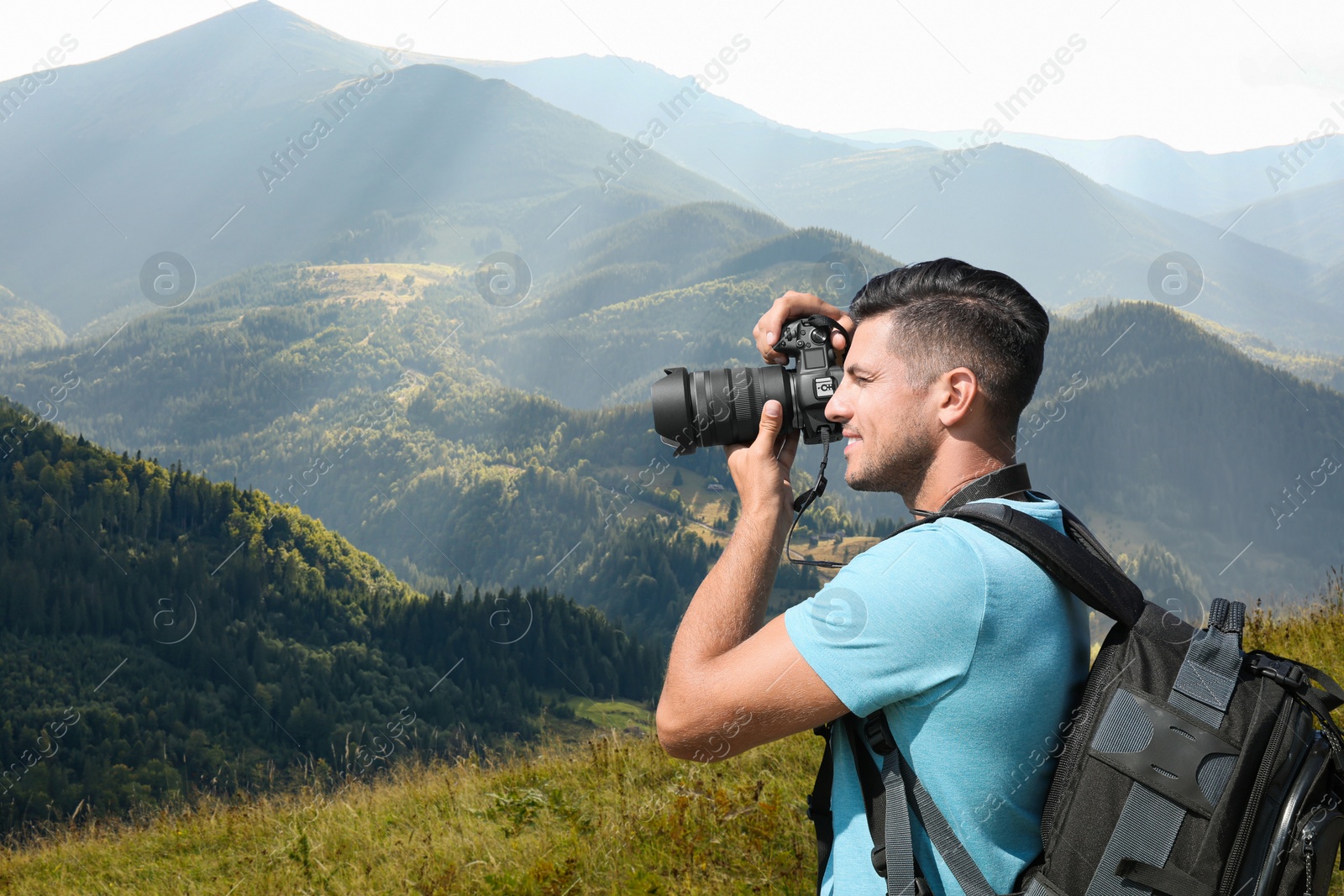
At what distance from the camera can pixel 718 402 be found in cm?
215

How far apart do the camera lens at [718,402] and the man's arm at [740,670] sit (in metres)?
0.36

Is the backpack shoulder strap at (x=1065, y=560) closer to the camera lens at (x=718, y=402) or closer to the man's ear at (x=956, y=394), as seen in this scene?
the man's ear at (x=956, y=394)

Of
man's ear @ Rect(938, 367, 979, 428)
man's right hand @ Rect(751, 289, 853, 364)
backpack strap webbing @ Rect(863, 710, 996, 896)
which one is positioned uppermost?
man's right hand @ Rect(751, 289, 853, 364)

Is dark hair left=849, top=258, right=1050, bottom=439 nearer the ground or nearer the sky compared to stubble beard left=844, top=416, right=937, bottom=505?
nearer the sky

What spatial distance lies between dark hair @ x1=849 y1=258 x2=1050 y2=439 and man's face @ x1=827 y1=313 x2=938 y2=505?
0.03m

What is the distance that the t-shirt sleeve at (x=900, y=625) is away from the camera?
140 cm

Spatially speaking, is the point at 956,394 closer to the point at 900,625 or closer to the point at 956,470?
the point at 956,470

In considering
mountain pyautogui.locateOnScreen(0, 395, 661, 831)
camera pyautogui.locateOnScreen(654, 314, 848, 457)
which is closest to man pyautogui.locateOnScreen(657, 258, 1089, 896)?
camera pyautogui.locateOnScreen(654, 314, 848, 457)

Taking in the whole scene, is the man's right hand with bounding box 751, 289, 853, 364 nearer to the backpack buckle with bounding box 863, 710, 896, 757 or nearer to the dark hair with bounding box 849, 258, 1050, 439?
the dark hair with bounding box 849, 258, 1050, 439

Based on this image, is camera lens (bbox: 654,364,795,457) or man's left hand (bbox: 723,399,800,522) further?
camera lens (bbox: 654,364,795,457)

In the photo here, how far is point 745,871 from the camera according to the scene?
385 centimetres

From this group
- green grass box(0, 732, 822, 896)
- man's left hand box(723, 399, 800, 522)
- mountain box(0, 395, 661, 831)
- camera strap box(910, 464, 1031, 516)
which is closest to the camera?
camera strap box(910, 464, 1031, 516)

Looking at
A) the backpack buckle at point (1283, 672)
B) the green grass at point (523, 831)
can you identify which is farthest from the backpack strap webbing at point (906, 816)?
the green grass at point (523, 831)

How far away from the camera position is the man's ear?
172 centimetres
